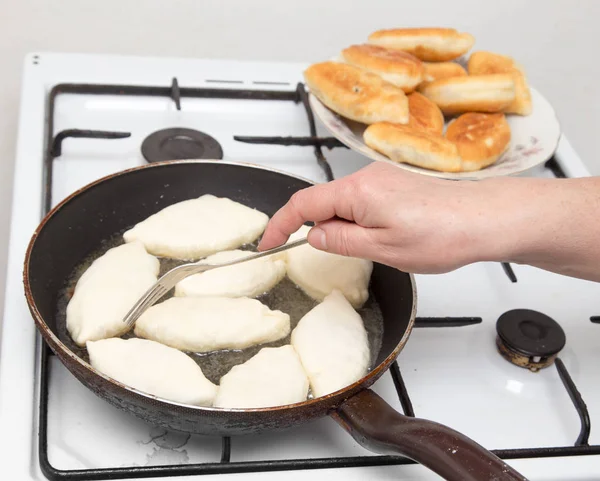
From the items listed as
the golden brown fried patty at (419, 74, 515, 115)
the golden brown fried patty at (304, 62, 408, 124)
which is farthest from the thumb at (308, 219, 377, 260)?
the golden brown fried patty at (419, 74, 515, 115)

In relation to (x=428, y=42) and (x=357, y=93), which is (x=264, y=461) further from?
(x=428, y=42)

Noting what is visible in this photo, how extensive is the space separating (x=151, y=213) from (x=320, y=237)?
0.30 metres

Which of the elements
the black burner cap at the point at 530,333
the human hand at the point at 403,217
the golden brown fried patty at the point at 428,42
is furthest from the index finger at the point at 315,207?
the golden brown fried patty at the point at 428,42

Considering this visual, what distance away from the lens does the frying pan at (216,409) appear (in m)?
0.54

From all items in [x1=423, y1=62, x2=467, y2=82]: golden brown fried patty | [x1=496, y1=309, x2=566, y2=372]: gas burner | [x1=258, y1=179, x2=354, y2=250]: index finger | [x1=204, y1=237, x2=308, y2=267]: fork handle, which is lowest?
[x1=496, y1=309, x2=566, y2=372]: gas burner

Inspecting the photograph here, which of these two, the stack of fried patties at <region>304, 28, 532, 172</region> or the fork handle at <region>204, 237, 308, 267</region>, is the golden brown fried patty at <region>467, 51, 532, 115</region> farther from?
the fork handle at <region>204, 237, 308, 267</region>

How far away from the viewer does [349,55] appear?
106 cm

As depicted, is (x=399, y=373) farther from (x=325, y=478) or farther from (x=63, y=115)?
(x=63, y=115)

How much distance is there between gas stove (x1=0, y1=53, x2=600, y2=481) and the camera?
628 millimetres

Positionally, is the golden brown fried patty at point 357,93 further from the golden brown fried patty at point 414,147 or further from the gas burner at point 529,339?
the gas burner at point 529,339

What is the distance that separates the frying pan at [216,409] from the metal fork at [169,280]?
80 millimetres

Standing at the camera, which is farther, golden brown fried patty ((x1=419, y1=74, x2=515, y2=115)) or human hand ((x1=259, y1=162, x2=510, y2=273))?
golden brown fried patty ((x1=419, y1=74, x2=515, y2=115))

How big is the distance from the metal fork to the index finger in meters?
0.03

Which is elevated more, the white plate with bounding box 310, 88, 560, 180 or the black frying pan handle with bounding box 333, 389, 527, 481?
the white plate with bounding box 310, 88, 560, 180
